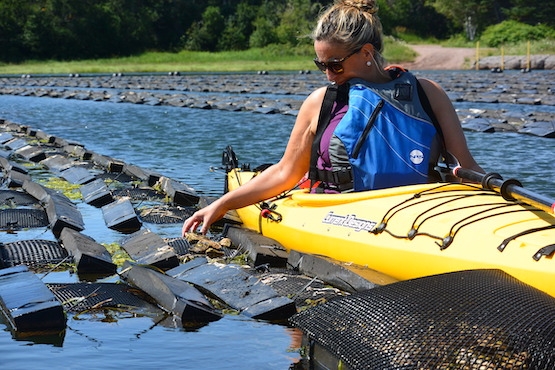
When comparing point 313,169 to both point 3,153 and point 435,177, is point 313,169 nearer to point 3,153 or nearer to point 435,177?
point 435,177

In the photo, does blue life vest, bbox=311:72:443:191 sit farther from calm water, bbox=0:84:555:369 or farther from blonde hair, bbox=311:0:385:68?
calm water, bbox=0:84:555:369

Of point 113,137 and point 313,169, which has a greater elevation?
point 313,169

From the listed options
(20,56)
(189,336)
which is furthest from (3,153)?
(20,56)

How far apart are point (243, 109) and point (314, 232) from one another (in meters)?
16.2

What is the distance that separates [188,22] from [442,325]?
70.8 metres

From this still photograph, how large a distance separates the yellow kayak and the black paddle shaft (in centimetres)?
5

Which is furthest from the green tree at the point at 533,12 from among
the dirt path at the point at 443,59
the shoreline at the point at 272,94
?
the shoreline at the point at 272,94

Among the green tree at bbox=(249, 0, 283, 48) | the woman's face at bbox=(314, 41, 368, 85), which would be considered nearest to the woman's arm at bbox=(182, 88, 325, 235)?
the woman's face at bbox=(314, 41, 368, 85)

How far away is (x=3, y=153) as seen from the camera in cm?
1266

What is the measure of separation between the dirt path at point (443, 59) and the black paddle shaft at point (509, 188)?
136 ft

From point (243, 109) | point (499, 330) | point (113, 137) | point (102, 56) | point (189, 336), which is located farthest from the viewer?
point (102, 56)

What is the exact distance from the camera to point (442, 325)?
349cm

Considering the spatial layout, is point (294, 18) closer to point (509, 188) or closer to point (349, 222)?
point (349, 222)

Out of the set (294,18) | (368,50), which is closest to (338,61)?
(368,50)
